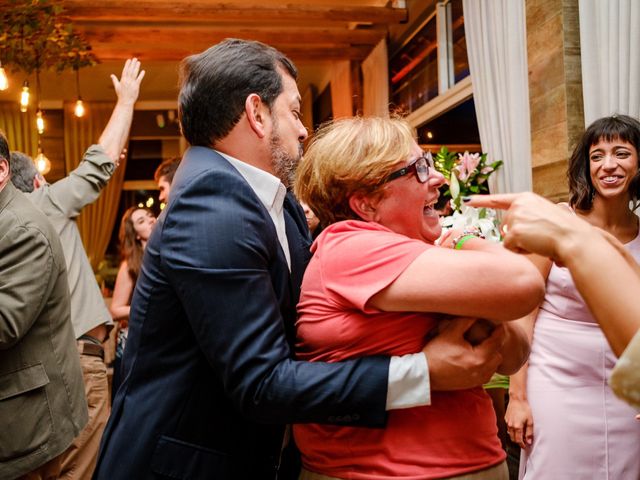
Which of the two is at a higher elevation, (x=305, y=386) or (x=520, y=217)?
(x=520, y=217)

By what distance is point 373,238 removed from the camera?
1172 mm

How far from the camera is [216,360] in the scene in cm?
114

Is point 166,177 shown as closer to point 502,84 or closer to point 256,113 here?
point 502,84

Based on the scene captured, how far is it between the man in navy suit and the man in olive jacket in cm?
73

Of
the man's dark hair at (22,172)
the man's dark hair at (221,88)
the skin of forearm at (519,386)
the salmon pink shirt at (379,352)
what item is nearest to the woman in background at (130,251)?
the man's dark hair at (22,172)

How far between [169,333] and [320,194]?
0.41 metres

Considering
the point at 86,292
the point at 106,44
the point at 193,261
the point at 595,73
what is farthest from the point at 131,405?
the point at 106,44

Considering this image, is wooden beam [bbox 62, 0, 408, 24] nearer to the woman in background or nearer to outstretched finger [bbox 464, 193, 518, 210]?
the woman in background

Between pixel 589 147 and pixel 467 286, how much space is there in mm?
1645

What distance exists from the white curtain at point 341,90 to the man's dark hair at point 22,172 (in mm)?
5418

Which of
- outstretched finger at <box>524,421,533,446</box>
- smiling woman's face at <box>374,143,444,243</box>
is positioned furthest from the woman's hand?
smiling woman's face at <box>374,143,444,243</box>

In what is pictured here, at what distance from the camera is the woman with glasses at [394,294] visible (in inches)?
42.7

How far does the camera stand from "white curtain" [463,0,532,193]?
154 inches

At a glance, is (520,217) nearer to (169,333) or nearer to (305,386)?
(305,386)
